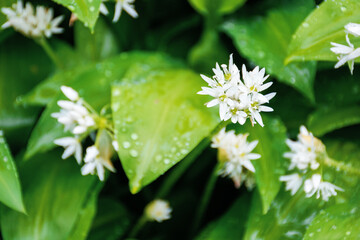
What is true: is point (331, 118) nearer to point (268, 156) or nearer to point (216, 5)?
point (268, 156)

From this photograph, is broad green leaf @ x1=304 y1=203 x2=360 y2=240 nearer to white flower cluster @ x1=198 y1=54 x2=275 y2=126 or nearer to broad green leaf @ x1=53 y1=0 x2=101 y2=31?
white flower cluster @ x1=198 y1=54 x2=275 y2=126

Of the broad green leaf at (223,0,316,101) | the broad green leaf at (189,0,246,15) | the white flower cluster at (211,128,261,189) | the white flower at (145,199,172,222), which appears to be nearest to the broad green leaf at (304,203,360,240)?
the white flower cluster at (211,128,261,189)

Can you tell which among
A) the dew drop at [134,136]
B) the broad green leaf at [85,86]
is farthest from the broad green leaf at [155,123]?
the broad green leaf at [85,86]

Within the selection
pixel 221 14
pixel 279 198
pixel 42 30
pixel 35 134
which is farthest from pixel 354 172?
pixel 42 30

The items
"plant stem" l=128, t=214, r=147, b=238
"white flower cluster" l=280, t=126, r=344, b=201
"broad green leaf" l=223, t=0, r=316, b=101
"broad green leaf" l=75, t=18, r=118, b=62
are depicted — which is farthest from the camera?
"broad green leaf" l=75, t=18, r=118, b=62

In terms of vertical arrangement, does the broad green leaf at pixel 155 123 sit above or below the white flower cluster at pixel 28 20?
below

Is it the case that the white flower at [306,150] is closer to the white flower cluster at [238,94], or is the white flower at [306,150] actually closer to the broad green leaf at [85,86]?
the white flower cluster at [238,94]

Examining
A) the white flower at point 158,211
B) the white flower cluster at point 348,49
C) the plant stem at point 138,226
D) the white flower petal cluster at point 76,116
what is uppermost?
the white flower petal cluster at point 76,116
